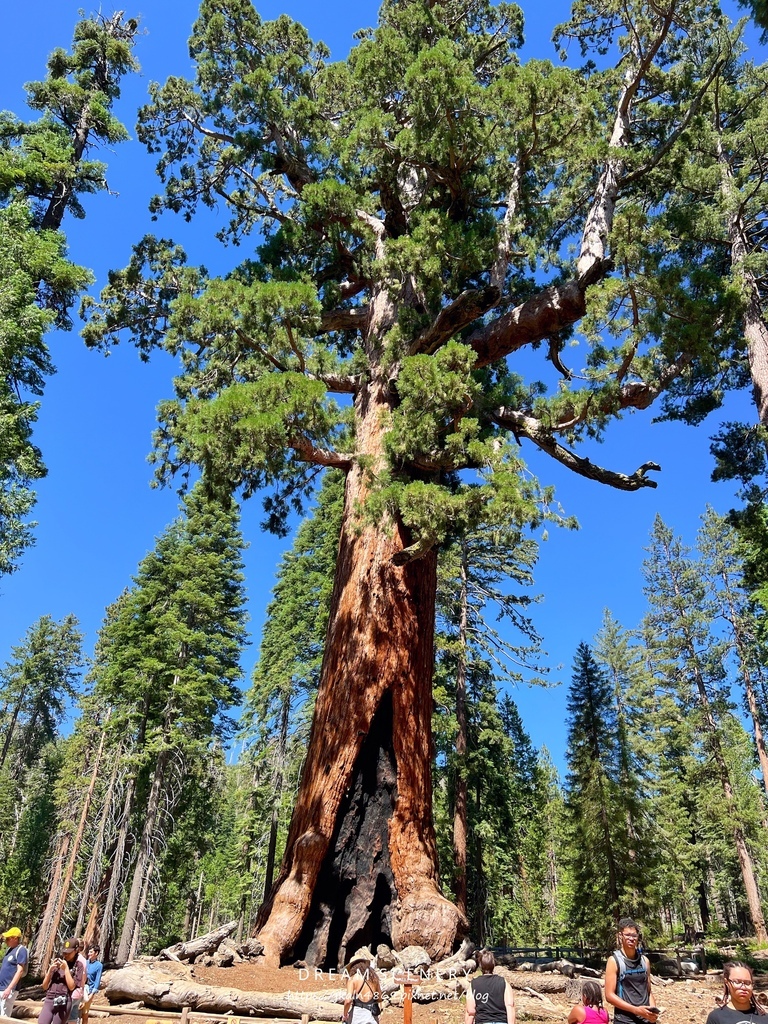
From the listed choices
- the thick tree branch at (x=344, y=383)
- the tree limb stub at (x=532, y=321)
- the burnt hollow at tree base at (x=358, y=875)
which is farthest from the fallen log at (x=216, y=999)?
the tree limb stub at (x=532, y=321)

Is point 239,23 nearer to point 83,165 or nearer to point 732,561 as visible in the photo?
point 83,165

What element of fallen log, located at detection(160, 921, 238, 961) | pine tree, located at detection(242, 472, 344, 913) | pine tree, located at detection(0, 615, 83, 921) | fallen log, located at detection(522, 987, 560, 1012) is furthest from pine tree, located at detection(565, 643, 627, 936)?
pine tree, located at detection(0, 615, 83, 921)

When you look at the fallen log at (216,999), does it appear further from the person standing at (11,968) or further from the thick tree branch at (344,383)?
the thick tree branch at (344,383)

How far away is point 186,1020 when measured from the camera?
16.8 ft

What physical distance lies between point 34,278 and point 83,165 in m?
2.85

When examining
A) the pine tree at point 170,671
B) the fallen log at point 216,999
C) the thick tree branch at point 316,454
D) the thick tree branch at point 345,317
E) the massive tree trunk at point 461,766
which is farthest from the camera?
the pine tree at point 170,671

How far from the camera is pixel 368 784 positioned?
26.7ft


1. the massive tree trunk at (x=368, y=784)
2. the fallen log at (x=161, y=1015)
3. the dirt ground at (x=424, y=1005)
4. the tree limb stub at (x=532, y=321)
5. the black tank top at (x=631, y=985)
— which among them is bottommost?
the fallen log at (x=161, y=1015)

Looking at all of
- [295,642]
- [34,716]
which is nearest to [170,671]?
[295,642]

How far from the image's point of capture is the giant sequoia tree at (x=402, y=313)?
296 inches

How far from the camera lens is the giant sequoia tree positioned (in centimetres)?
752

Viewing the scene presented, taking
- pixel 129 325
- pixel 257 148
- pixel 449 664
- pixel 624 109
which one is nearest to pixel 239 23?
pixel 257 148

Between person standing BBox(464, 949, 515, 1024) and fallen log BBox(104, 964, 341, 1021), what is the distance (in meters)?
1.98

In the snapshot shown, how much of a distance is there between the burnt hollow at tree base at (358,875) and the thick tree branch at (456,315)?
5.20 meters
